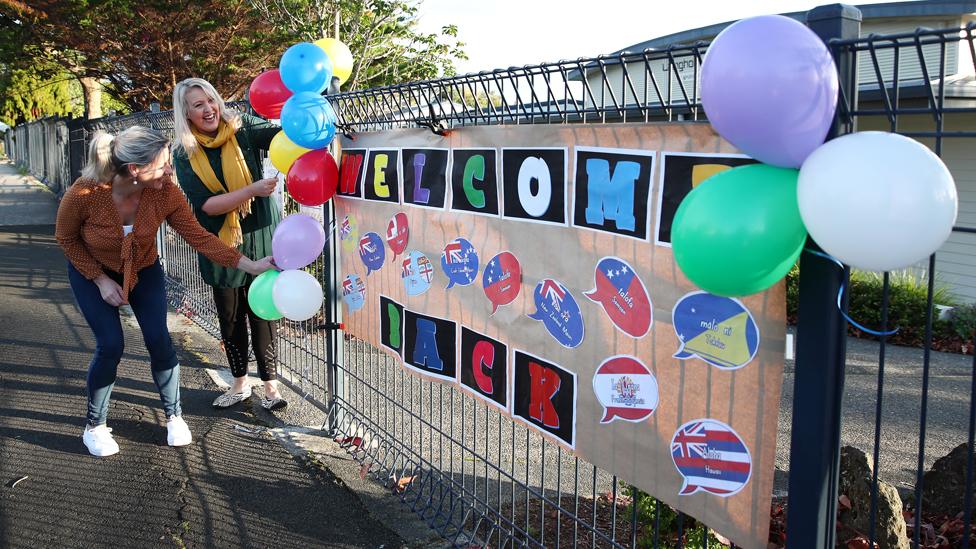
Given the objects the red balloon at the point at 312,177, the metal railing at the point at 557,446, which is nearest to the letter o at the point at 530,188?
the metal railing at the point at 557,446

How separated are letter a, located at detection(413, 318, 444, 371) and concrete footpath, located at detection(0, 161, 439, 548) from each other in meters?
0.85

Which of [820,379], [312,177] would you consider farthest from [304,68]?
[820,379]

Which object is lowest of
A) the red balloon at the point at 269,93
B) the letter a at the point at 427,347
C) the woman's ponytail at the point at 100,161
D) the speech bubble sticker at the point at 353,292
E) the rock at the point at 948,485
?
the rock at the point at 948,485

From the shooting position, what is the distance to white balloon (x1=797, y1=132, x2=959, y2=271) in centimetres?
159

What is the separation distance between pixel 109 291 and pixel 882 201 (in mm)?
4090

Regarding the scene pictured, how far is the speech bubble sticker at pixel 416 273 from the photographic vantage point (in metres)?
3.82

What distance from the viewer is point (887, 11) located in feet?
51.9

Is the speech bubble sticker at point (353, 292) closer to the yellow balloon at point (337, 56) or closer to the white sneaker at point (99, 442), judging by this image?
the yellow balloon at point (337, 56)

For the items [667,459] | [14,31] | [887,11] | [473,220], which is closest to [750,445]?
[667,459]

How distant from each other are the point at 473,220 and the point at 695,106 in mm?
1275

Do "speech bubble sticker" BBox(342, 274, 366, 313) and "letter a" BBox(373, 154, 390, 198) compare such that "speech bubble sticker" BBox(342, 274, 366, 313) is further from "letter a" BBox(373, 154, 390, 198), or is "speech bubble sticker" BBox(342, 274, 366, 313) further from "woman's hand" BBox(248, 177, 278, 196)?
"woman's hand" BBox(248, 177, 278, 196)

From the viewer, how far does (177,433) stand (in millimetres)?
4902

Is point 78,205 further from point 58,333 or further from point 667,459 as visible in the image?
point 58,333

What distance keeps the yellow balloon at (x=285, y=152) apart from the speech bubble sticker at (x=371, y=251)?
626mm
